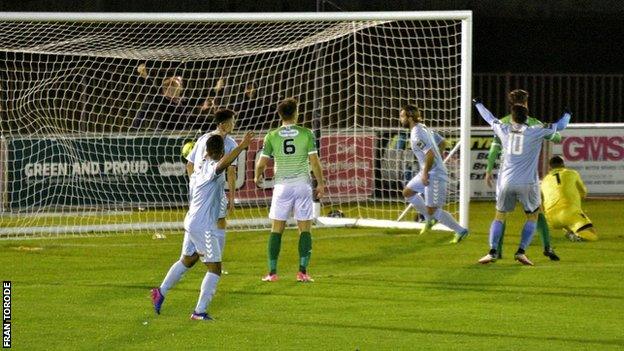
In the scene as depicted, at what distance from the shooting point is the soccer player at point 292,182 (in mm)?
14117

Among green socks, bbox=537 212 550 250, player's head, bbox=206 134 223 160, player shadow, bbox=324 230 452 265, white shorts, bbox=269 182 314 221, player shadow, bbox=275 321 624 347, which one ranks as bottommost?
player shadow, bbox=324 230 452 265

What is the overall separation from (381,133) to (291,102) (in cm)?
766

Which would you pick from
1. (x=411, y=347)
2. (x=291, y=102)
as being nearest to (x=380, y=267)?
(x=291, y=102)

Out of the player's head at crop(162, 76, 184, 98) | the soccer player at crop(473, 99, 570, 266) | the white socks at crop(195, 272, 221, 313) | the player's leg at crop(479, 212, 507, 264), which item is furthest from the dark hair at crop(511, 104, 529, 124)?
the player's head at crop(162, 76, 184, 98)

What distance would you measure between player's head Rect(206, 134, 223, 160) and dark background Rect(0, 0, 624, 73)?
18.0m

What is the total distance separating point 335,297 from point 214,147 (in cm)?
225

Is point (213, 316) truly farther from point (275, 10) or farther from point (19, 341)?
point (275, 10)

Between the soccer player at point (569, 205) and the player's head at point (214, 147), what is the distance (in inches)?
292

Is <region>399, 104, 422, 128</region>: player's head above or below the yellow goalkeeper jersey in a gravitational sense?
above

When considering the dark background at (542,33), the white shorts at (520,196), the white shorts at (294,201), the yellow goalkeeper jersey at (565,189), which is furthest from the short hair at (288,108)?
the dark background at (542,33)

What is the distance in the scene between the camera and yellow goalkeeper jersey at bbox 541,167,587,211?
18.0 metres

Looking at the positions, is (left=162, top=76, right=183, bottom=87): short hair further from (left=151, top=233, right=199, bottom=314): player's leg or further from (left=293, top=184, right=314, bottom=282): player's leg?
(left=151, top=233, right=199, bottom=314): player's leg

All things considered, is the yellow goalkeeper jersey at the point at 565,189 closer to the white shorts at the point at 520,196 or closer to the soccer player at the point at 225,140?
the white shorts at the point at 520,196

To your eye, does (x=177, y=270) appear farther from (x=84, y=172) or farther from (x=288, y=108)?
(x=84, y=172)
